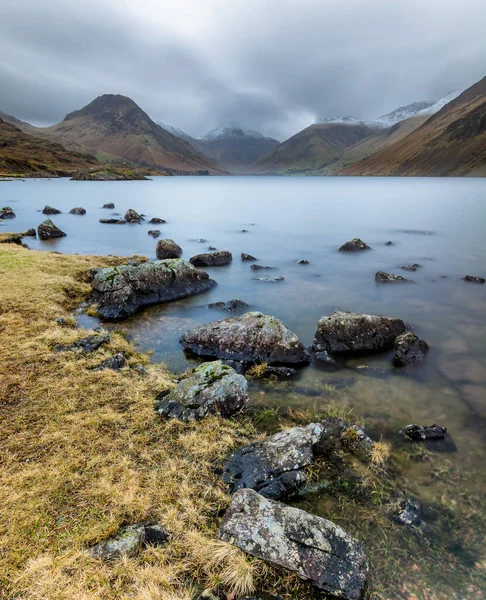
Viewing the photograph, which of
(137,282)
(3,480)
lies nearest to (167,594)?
(3,480)

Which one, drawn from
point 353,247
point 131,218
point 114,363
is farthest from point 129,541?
point 131,218

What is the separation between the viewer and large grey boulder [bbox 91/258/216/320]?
1991 centimetres

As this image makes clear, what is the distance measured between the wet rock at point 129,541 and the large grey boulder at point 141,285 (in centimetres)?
1402

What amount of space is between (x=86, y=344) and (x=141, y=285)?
26.2ft

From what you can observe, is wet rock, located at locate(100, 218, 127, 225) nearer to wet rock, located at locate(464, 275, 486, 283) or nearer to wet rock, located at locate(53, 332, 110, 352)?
wet rock, located at locate(53, 332, 110, 352)

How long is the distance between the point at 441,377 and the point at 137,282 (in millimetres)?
18011

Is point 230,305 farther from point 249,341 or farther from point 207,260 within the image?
point 207,260

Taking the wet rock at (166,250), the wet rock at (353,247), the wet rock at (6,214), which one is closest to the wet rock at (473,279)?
the wet rock at (353,247)

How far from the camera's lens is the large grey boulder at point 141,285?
65.3ft

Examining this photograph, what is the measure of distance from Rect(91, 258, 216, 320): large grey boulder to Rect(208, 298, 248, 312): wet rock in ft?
10.1

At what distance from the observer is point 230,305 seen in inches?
848

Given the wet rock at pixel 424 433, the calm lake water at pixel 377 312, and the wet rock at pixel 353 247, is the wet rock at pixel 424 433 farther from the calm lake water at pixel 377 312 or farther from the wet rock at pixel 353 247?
the wet rock at pixel 353 247

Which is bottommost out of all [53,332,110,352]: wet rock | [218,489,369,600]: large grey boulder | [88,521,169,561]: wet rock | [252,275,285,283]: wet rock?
[252,275,285,283]: wet rock

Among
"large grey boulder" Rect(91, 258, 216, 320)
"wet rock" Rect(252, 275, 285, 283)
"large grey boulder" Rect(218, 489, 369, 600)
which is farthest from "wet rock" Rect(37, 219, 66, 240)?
"large grey boulder" Rect(218, 489, 369, 600)
